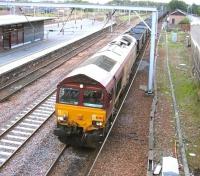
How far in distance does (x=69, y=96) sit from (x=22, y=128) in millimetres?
3133

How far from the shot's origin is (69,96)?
13.3 m

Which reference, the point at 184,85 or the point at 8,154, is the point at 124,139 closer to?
the point at 8,154

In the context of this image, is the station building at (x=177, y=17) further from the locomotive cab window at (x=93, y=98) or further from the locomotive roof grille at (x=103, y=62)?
the locomotive cab window at (x=93, y=98)

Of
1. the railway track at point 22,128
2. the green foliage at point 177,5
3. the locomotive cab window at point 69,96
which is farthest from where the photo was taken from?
the green foliage at point 177,5

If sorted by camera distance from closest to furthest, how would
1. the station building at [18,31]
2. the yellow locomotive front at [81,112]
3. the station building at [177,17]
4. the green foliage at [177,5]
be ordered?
the yellow locomotive front at [81,112], the station building at [18,31], the station building at [177,17], the green foliage at [177,5]

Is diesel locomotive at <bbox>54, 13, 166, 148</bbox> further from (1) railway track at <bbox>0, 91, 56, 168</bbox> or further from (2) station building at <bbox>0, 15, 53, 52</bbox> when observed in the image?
(2) station building at <bbox>0, 15, 53, 52</bbox>

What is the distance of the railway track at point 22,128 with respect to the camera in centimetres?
1330

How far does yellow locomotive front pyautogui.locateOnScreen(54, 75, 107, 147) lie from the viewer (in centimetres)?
1296

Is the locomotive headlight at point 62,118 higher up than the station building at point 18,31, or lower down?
lower down

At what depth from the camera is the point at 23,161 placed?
12.5 m

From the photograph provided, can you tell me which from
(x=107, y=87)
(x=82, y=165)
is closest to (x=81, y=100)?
(x=107, y=87)

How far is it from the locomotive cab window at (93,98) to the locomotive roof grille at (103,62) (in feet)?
6.44

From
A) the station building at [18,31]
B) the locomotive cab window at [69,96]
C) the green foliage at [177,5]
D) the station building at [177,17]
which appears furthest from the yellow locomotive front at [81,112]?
the green foliage at [177,5]

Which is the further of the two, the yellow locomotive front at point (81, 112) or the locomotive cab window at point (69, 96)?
the locomotive cab window at point (69, 96)
